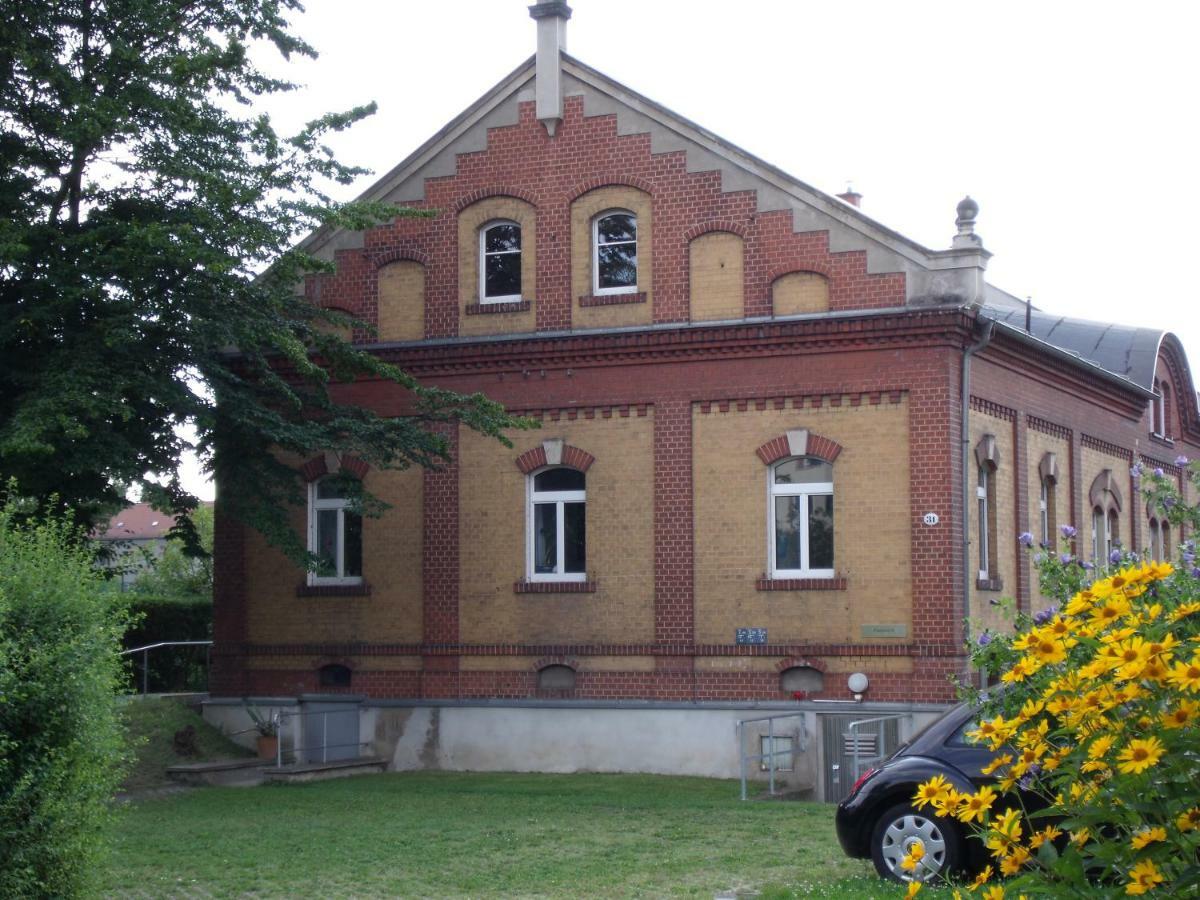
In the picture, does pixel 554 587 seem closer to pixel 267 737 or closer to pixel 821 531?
pixel 821 531

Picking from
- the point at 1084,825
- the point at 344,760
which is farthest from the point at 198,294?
the point at 1084,825

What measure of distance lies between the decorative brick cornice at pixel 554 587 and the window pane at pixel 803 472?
319 cm

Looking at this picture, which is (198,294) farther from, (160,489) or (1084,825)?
(1084,825)

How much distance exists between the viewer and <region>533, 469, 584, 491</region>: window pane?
24.8 m

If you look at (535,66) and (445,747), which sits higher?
(535,66)

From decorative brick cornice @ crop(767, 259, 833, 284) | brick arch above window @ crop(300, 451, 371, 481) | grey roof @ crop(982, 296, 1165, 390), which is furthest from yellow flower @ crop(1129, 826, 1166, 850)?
grey roof @ crop(982, 296, 1165, 390)

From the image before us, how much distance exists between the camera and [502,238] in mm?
25453

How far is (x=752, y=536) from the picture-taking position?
23.5m

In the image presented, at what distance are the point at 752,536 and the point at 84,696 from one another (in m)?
14.0

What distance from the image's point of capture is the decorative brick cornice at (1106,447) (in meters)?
29.1

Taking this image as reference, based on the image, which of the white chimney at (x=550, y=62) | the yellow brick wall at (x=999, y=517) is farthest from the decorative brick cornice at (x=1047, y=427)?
the white chimney at (x=550, y=62)

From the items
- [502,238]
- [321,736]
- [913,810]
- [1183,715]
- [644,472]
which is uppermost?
[502,238]

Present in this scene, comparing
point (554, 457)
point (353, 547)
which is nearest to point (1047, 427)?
point (554, 457)

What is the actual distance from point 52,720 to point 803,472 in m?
14.6
